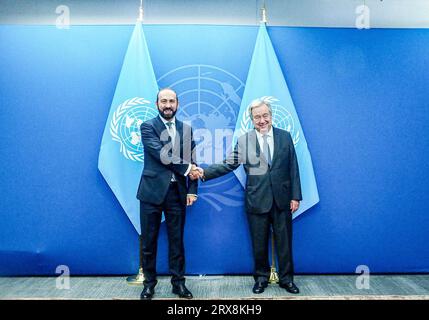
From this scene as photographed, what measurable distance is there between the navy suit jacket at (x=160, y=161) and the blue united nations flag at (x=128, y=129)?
438 millimetres

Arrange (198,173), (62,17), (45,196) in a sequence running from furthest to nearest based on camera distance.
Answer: (62,17), (45,196), (198,173)

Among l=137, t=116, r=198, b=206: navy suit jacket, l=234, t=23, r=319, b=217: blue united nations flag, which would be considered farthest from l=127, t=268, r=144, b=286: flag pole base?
l=234, t=23, r=319, b=217: blue united nations flag

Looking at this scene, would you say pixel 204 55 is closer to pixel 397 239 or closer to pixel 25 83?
pixel 25 83

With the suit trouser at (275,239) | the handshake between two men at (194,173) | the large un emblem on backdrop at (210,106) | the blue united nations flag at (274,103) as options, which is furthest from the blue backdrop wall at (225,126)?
the handshake between two men at (194,173)

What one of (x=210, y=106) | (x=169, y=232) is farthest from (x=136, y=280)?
(x=210, y=106)

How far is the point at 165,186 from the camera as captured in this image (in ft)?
10.4

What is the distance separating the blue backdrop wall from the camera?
3.75m

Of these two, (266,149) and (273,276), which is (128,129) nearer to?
(266,149)

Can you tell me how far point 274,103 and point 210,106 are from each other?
61 cm

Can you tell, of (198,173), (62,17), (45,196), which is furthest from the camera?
(62,17)

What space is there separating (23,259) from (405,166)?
381 centimetres

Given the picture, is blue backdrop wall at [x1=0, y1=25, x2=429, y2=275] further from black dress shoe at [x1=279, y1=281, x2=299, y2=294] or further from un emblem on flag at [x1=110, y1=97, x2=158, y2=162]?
black dress shoe at [x1=279, y1=281, x2=299, y2=294]

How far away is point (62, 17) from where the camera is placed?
402 centimetres

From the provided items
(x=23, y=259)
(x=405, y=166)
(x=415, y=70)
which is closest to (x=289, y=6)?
(x=415, y=70)
